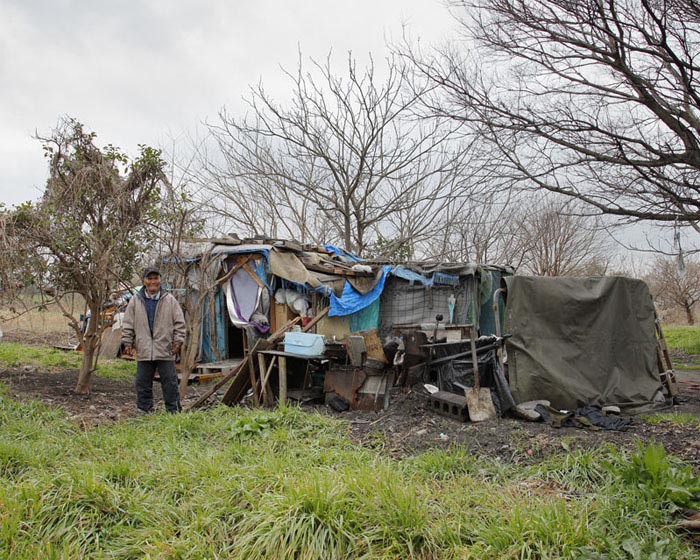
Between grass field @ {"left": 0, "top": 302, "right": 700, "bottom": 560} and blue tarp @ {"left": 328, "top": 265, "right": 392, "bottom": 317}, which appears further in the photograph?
blue tarp @ {"left": 328, "top": 265, "right": 392, "bottom": 317}

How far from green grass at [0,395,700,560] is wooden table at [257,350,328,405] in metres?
2.37

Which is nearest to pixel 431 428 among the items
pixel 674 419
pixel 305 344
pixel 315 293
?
pixel 305 344

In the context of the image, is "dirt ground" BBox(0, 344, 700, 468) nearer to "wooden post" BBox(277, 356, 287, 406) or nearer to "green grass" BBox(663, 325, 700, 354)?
"wooden post" BBox(277, 356, 287, 406)

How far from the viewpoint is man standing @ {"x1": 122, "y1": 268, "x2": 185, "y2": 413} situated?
623 centimetres

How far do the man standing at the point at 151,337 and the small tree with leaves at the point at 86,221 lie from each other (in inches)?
48.7

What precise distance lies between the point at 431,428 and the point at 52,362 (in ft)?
27.2

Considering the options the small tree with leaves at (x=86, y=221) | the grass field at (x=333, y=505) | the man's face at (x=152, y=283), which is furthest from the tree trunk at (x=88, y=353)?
the grass field at (x=333, y=505)

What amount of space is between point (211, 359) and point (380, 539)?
9101 millimetres

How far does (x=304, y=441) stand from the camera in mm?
4930

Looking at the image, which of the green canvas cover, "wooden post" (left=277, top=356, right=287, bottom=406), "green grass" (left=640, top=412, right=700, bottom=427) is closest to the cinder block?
the green canvas cover

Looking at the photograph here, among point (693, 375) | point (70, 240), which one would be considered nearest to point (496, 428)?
point (70, 240)

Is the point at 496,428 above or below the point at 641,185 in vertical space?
below

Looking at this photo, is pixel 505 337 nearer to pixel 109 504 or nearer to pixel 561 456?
pixel 561 456

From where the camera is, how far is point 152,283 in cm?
627
